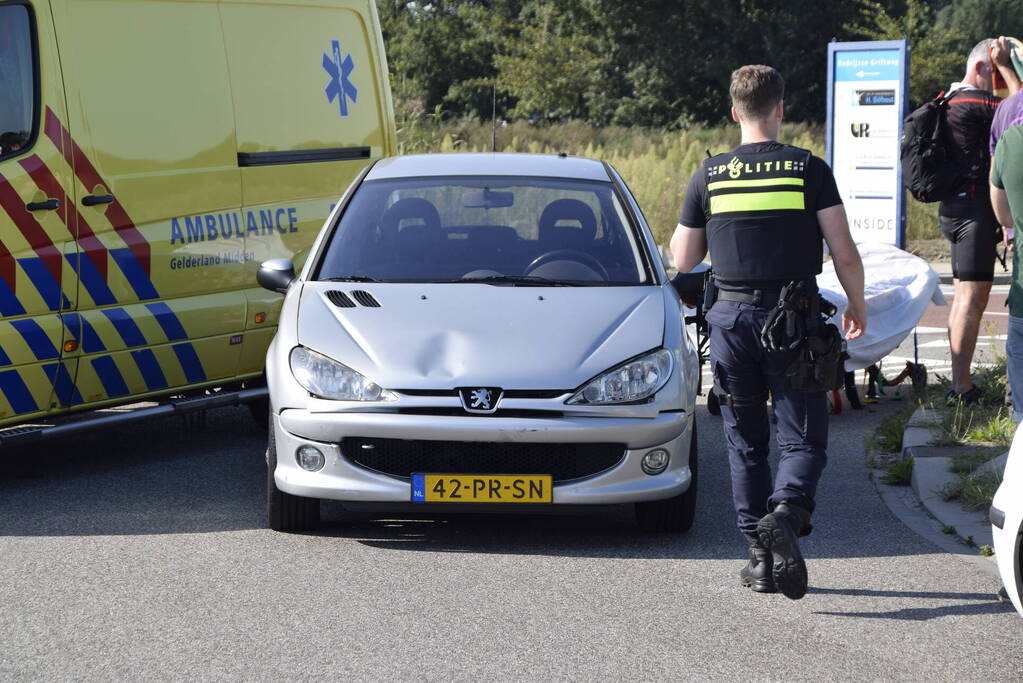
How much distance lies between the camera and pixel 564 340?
6258 millimetres

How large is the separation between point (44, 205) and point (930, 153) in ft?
15.5

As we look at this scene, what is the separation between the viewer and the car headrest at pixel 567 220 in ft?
23.7

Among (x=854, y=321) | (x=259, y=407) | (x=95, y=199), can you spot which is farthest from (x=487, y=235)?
(x=259, y=407)

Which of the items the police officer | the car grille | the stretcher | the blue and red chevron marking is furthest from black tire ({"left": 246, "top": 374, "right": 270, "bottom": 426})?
the police officer

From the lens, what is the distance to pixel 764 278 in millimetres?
5453

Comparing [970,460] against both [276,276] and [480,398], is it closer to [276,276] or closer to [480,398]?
[480,398]

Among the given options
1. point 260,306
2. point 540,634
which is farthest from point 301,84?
point 540,634

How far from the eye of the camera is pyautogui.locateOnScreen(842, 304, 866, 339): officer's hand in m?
5.54

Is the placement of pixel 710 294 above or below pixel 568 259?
above

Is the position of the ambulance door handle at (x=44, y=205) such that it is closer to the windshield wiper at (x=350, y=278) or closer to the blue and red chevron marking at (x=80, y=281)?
the blue and red chevron marking at (x=80, y=281)

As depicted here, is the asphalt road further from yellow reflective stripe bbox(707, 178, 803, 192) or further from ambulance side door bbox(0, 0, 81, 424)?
yellow reflective stripe bbox(707, 178, 803, 192)

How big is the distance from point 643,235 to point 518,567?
1934 millimetres

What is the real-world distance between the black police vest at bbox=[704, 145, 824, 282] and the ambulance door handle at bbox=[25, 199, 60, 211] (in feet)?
11.0

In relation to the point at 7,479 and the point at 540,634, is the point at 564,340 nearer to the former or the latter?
the point at 540,634
